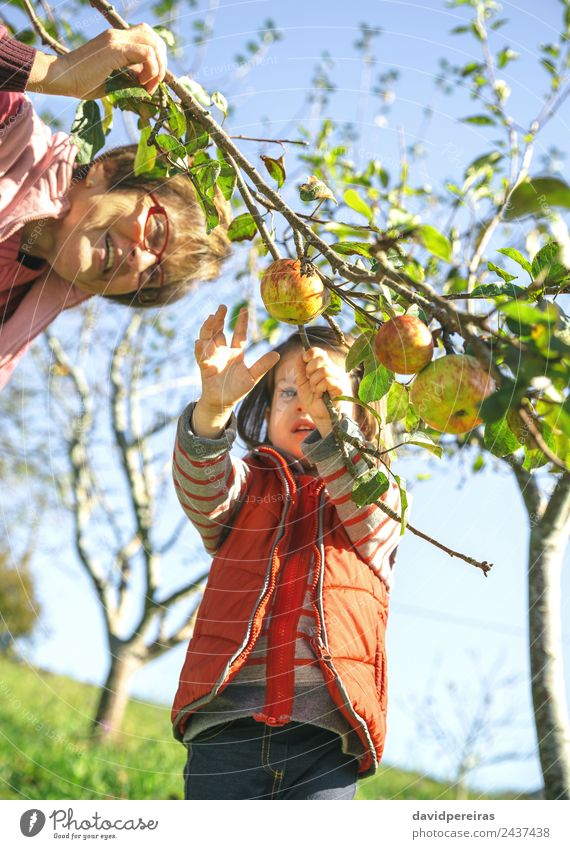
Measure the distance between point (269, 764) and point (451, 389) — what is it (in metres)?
0.56

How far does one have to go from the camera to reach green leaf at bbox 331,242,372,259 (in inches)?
29.7

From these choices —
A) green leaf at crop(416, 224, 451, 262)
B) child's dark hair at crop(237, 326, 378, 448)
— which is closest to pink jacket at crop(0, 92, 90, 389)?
child's dark hair at crop(237, 326, 378, 448)

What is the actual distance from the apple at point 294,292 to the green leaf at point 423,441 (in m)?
0.14

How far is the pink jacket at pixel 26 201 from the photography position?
997mm

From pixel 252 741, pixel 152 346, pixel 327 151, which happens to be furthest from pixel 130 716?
pixel 252 741

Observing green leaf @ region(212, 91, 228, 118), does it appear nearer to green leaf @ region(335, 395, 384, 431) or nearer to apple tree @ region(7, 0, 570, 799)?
Answer: apple tree @ region(7, 0, 570, 799)

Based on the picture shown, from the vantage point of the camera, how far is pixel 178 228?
1281mm

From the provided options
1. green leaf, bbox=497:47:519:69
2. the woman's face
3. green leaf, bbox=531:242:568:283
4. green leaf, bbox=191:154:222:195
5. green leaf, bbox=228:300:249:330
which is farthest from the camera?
green leaf, bbox=497:47:519:69

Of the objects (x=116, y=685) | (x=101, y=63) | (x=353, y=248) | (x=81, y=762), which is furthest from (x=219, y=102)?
(x=116, y=685)

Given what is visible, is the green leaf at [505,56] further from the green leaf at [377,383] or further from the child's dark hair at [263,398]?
the green leaf at [377,383]

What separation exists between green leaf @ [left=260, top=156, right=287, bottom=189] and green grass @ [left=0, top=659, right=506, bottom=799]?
0.94 m
